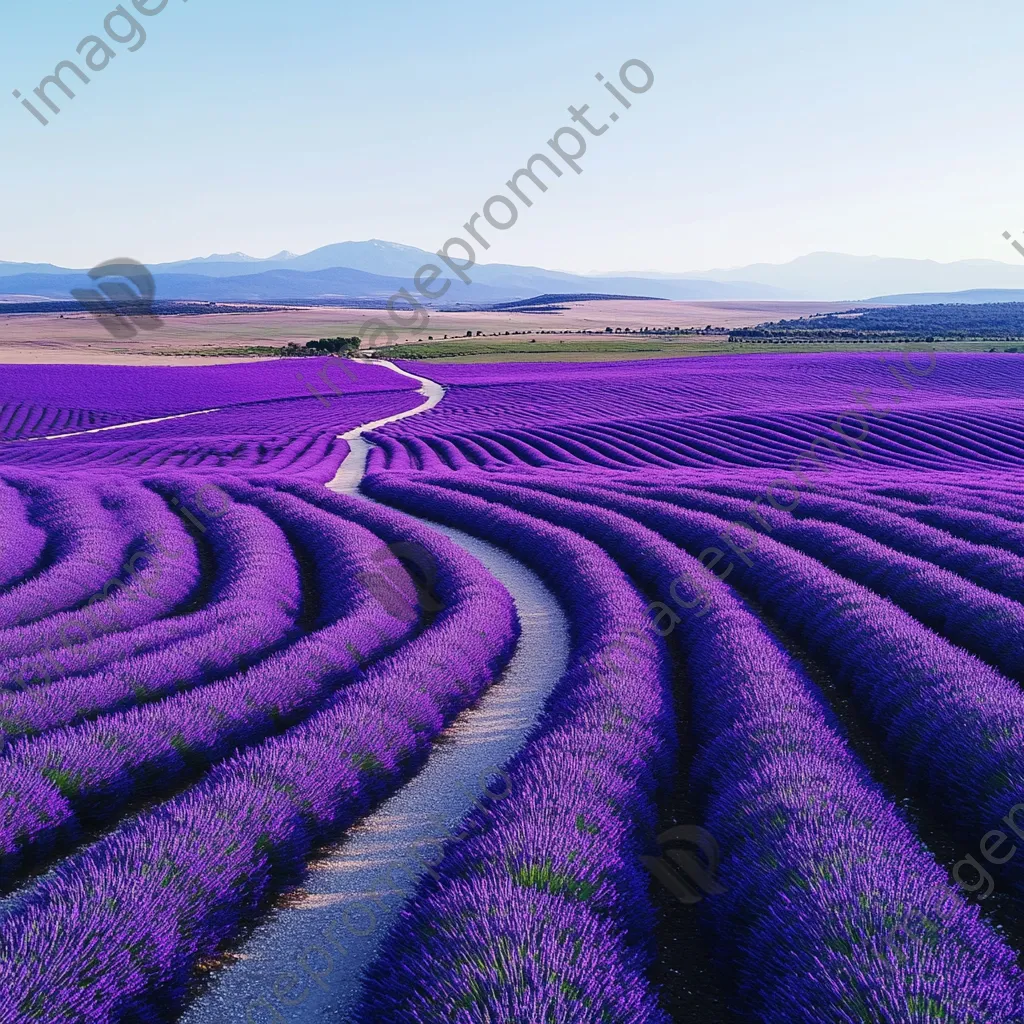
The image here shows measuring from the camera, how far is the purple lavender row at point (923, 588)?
7199mm

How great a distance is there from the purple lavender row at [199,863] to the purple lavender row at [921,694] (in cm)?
334

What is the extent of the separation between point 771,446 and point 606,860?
23.3m

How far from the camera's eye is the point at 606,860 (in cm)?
406

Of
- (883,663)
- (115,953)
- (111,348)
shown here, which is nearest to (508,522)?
(883,663)

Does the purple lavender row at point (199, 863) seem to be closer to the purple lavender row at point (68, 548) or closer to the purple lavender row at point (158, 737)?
the purple lavender row at point (158, 737)

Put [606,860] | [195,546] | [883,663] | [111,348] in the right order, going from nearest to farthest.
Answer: [606,860] → [883,663] → [195,546] → [111,348]

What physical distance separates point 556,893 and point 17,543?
1187 centimetres

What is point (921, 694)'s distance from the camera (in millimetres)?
5902

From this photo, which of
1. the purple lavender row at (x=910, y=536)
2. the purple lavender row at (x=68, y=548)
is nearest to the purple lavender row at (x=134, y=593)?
the purple lavender row at (x=68, y=548)

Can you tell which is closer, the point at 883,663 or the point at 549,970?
the point at 549,970

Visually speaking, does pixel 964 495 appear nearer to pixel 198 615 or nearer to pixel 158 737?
pixel 198 615

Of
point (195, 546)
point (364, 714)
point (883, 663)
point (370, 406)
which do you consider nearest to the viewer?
point (364, 714)

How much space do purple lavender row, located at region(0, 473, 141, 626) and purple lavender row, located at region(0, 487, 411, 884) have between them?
114 inches

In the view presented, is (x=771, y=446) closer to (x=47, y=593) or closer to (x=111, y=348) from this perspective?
(x=47, y=593)
